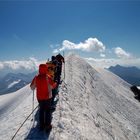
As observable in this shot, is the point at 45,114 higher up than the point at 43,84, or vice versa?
the point at 43,84

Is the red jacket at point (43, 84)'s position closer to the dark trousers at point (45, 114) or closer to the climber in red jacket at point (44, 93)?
the climber in red jacket at point (44, 93)

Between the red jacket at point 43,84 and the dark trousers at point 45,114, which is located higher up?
the red jacket at point 43,84

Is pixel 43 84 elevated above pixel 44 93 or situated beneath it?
elevated above

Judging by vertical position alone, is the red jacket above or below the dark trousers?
above

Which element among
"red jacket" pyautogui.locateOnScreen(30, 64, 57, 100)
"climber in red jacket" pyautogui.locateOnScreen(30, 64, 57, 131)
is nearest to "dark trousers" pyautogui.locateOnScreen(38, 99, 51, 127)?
"climber in red jacket" pyautogui.locateOnScreen(30, 64, 57, 131)

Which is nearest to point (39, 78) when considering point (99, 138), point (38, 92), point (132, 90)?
point (38, 92)

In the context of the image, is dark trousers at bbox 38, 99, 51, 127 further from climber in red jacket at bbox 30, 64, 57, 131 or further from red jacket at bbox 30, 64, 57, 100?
red jacket at bbox 30, 64, 57, 100

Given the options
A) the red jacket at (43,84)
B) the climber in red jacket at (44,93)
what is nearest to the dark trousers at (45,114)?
the climber in red jacket at (44,93)

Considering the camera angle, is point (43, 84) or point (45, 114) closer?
point (43, 84)

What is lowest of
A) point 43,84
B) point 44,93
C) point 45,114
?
point 45,114

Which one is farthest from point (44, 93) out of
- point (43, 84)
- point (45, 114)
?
point (45, 114)

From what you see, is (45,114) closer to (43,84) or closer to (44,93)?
(44,93)

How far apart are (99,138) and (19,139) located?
5.63 meters

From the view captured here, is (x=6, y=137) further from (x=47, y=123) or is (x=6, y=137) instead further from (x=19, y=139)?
(x=47, y=123)
